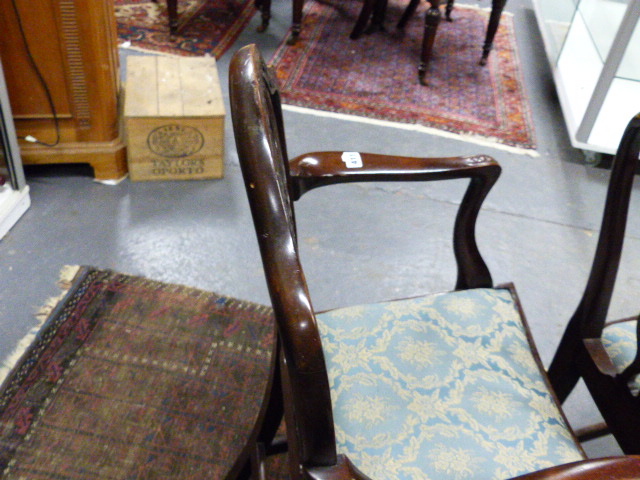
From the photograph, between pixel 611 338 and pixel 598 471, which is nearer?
pixel 598 471

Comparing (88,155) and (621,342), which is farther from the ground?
(621,342)

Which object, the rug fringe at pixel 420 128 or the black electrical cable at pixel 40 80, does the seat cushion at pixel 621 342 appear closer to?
the rug fringe at pixel 420 128

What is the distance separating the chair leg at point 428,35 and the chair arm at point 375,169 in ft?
6.24

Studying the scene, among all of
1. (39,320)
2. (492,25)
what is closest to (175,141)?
(39,320)

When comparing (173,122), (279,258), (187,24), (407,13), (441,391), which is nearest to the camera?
(279,258)

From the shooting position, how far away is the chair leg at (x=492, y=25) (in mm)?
2951

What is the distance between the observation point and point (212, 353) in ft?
5.13

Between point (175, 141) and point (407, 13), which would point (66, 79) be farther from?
point (407, 13)

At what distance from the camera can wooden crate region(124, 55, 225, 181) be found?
196 cm

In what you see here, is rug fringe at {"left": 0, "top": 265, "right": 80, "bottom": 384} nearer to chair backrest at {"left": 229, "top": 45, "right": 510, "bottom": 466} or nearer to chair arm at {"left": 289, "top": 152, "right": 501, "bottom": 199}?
chair arm at {"left": 289, "top": 152, "right": 501, "bottom": 199}

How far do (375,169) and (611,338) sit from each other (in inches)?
21.8

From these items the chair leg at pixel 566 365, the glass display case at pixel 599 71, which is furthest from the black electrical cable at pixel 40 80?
the glass display case at pixel 599 71

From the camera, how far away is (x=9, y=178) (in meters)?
1.84

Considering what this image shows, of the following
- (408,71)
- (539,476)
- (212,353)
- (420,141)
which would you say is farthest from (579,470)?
(408,71)
